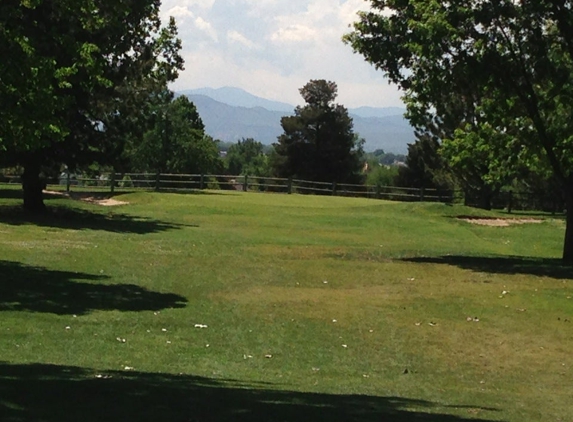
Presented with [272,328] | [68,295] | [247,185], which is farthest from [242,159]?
[272,328]

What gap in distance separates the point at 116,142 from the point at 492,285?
781 inches

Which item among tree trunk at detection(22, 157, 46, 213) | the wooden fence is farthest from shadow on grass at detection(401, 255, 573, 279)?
the wooden fence

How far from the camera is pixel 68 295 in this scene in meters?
Result: 17.3

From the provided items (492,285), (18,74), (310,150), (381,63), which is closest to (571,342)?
(492,285)

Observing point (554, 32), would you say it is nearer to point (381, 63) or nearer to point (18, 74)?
point (381, 63)

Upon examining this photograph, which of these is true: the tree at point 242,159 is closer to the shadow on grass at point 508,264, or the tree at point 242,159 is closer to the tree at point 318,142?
the tree at point 318,142

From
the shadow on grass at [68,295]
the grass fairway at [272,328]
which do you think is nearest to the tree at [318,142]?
the grass fairway at [272,328]

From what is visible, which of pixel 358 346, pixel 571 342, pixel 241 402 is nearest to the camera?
pixel 241 402

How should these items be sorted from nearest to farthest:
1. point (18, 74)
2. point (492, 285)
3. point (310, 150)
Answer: point (18, 74) < point (492, 285) < point (310, 150)

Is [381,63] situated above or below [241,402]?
above

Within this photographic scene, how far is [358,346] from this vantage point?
565 inches

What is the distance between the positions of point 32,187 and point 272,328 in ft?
73.0

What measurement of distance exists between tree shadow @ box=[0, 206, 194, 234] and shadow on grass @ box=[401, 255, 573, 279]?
33.5 ft

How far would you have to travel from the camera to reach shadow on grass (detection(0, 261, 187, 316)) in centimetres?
1606
